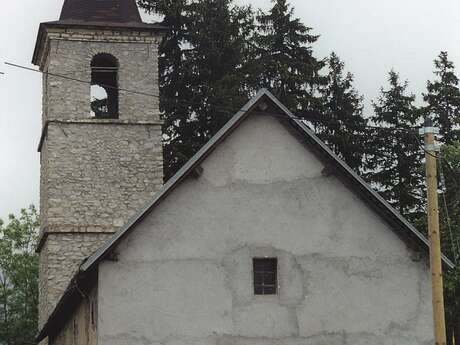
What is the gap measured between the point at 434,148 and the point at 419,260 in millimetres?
5171

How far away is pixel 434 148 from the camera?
16312mm

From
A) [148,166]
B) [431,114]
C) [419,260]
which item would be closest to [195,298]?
[419,260]

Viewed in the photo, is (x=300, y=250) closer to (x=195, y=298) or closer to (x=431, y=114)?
(x=195, y=298)

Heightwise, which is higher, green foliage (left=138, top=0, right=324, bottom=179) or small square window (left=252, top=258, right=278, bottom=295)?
green foliage (left=138, top=0, right=324, bottom=179)

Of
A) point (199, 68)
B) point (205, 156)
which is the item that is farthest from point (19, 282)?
point (205, 156)

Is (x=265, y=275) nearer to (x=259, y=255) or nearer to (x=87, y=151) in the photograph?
(x=259, y=255)

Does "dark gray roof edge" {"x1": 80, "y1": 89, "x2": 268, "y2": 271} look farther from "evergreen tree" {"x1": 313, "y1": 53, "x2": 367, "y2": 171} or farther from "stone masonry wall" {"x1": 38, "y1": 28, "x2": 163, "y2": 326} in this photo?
"evergreen tree" {"x1": 313, "y1": 53, "x2": 367, "y2": 171}

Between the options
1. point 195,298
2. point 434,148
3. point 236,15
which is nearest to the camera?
point 434,148

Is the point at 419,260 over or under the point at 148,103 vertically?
under

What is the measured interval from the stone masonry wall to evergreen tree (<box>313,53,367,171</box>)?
499 inches

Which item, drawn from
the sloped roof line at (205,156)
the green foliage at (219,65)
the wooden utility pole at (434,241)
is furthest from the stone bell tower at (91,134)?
the wooden utility pole at (434,241)

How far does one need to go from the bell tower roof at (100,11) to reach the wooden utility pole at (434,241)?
61.5ft

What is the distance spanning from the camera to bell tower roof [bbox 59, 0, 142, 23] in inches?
1310

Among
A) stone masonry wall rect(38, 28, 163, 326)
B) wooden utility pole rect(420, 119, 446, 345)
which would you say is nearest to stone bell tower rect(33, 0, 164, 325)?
stone masonry wall rect(38, 28, 163, 326)
